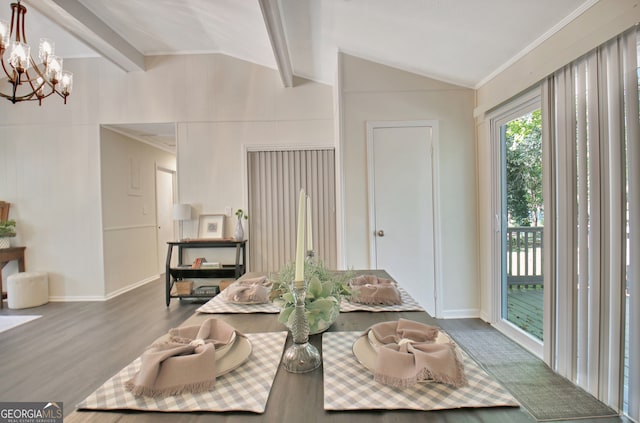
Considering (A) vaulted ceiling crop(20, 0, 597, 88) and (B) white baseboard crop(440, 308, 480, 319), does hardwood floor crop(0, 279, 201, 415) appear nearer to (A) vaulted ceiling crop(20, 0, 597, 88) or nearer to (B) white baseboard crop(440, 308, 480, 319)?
(B) white baseboard crop(440, 308, 480, 319)

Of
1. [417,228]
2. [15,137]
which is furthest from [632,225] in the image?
[15,137]

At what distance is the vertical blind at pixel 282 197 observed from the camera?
415 cm

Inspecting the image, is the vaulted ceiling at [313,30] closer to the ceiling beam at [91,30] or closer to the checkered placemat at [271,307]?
the ceiling beam at [91,30]

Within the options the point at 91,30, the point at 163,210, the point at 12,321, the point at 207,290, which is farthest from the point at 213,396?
the point at 163,210

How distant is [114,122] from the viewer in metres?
4.03

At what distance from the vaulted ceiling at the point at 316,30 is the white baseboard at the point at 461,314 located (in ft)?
7.55

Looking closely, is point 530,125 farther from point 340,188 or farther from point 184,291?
point 184,291

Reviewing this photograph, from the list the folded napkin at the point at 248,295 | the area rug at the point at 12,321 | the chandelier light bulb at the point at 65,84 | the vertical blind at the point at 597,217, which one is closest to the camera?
the folded napkin at the point at 248,295

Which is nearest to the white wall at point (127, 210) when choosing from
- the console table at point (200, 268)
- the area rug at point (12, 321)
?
the area rug at point (12, 321)

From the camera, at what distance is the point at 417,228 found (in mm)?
3205

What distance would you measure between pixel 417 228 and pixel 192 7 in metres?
3.13

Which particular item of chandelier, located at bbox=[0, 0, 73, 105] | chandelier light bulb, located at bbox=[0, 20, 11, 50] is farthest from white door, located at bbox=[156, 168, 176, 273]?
chandelier light bulb, located at bbox=[0, 20, 11, 50]

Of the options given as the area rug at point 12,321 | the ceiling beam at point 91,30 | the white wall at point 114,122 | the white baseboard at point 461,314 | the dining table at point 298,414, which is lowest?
the area rug at point 12,321

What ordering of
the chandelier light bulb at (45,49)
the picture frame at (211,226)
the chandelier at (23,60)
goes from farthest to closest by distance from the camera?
1. the picture frame at (211,226)
2. the chandelier light bulb at (45,49)
3. the chandelier at (23,60)
